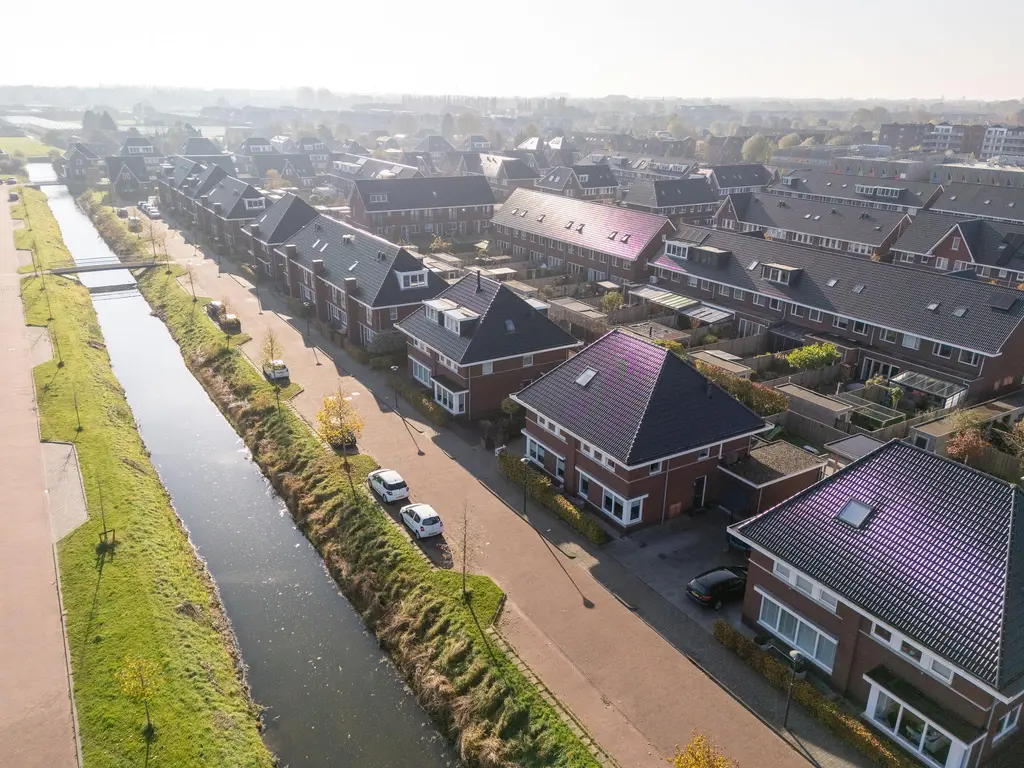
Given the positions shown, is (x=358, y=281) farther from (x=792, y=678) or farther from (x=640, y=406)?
(x=792, y=678)

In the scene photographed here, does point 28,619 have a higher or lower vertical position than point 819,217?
lower

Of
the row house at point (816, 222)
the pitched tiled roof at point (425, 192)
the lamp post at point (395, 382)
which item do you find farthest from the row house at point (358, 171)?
the lamp post at point (395, 382)

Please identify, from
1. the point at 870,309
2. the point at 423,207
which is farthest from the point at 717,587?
the point at 423,207

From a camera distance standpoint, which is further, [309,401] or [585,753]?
[309,401]

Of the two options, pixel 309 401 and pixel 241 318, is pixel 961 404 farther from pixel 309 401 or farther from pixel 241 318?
pixel 241 318

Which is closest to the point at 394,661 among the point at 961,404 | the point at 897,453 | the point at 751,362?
the point at 897,453

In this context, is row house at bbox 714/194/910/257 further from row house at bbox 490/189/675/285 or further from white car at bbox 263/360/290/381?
white car at bbox 263/360/290/381
